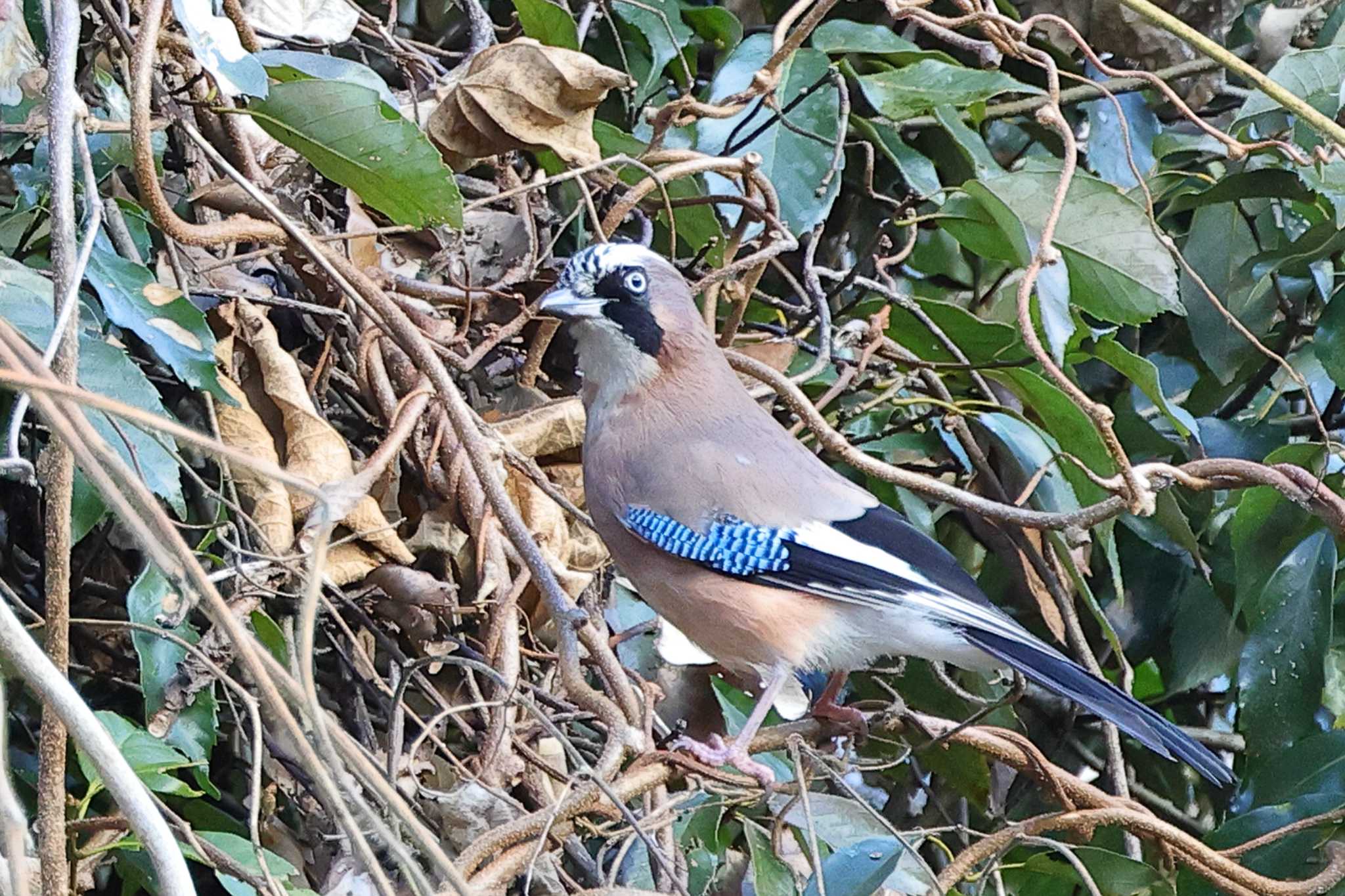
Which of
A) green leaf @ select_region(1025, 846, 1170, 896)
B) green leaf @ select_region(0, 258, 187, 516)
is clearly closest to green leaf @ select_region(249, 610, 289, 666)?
green leaf @ select_region(0, 258, 187, 516)

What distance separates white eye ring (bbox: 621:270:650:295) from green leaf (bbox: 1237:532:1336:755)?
1.17 m

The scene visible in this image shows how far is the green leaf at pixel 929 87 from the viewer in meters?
2.71

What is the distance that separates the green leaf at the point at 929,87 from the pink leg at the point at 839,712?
3.50ft

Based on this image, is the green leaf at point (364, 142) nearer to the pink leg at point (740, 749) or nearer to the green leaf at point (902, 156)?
the pink leg at point (740, 749)

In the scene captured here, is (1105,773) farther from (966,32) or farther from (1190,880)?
(966,32)

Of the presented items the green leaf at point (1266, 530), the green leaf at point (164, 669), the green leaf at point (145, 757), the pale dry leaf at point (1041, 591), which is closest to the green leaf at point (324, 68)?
the green leaf at point (164, 669)

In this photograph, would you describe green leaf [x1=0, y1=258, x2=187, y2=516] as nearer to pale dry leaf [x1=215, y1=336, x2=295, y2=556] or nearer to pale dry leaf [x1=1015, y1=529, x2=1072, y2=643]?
pale dry leaf [x1=215, y1=336, x2=295, y2=556]

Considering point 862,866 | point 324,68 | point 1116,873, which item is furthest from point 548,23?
point 1116,873

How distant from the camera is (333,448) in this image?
2.24 metres

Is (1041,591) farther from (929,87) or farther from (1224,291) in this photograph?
(929,87)

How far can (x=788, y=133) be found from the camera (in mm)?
2818

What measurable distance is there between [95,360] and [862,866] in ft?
3.62

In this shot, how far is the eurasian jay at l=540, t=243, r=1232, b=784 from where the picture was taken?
94.2 inches

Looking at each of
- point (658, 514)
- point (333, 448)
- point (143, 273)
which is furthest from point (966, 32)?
point (143, 273)
